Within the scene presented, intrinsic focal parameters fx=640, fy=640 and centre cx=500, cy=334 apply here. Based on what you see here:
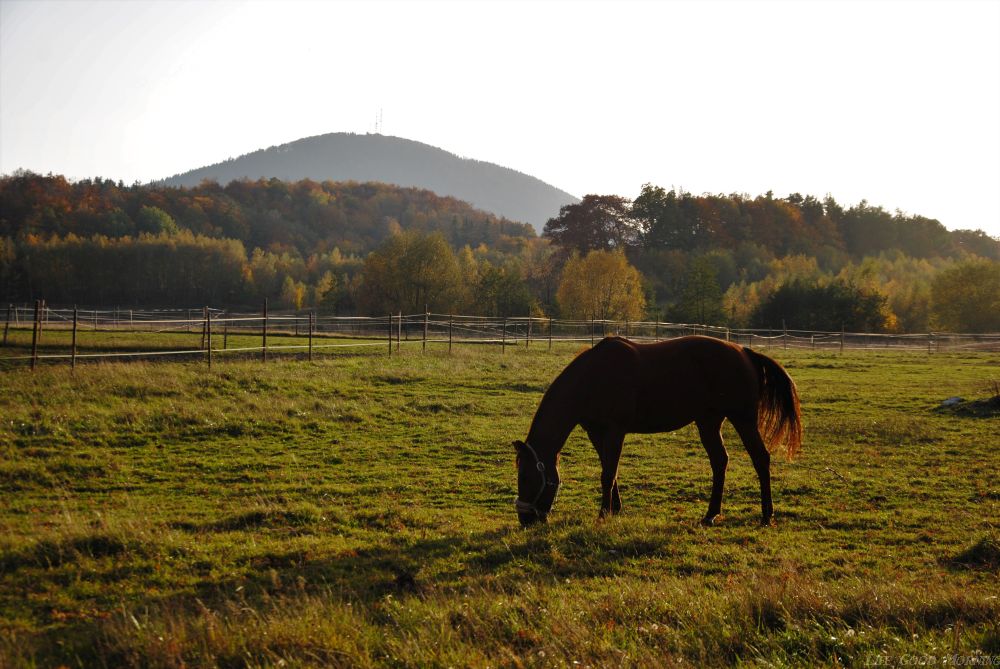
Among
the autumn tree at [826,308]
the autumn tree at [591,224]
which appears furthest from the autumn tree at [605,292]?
the autumn tree at [591,224]

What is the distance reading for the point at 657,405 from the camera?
7102 mm

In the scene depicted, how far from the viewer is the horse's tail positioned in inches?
294

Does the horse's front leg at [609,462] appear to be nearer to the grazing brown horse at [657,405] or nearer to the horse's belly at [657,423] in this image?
the grazing brown horse at [657,405]

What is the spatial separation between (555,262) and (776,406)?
199 ft

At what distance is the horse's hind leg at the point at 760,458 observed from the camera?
23.4 ft

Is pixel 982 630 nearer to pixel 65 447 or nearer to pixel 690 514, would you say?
pixel 690 514

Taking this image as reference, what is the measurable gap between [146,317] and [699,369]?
199 feet

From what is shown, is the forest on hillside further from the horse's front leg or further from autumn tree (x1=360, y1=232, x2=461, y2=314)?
the horse's front leg

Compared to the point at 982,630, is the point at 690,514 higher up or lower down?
lower down

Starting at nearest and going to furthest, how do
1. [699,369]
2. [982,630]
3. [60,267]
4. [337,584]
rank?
[982,630] → [337,584] → [699,369] → [60,267]

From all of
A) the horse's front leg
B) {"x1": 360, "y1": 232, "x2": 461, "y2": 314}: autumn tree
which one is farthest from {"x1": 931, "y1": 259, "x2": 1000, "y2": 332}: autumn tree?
the horse's front leg

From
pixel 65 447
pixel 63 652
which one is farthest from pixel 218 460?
pixel 63 652

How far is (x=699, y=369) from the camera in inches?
285

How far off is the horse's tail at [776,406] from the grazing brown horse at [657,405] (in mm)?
11
